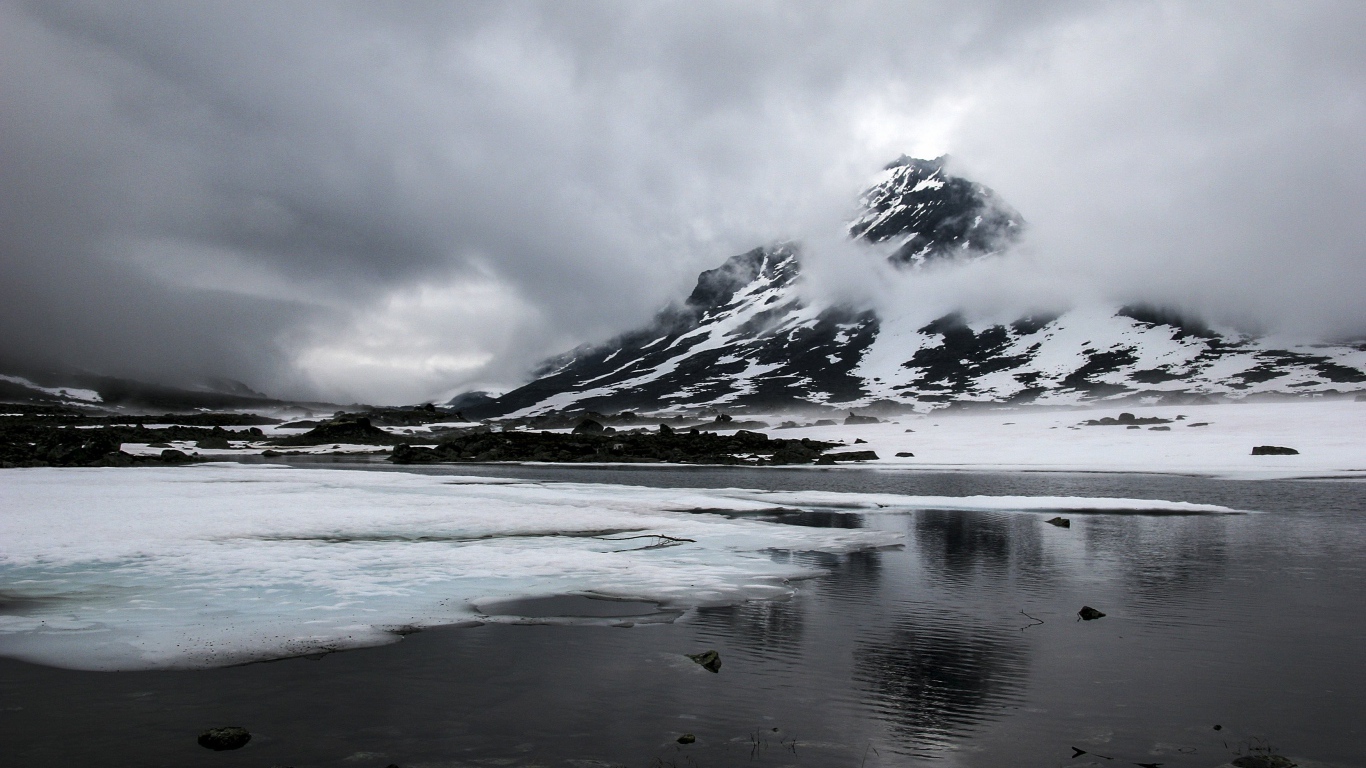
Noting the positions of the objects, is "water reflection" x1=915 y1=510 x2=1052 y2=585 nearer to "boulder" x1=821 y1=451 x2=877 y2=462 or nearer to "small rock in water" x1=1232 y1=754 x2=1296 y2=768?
"small rock in water" x1=1232 y1=754 x2=1296 y2=768

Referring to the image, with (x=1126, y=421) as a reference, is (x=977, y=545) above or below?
below

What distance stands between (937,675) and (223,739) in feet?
28.1

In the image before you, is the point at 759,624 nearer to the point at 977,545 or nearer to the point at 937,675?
the point at 937,675

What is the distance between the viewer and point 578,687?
391 inches

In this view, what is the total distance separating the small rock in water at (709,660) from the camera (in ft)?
35.3

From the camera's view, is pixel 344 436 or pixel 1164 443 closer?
pixel 1164 443

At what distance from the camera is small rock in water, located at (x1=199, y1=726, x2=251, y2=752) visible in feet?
25.3

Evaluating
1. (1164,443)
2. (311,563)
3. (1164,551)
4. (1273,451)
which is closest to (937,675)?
(311,563)

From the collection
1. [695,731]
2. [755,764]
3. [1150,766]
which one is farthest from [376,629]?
[1150,766]

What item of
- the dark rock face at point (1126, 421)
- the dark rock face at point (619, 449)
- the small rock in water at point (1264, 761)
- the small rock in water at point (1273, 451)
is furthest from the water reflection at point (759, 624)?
the dark rock face at point (1126, 421)

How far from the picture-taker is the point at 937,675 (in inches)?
416

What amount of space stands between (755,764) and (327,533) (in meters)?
18.9

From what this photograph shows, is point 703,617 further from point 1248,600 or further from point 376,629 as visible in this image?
point 1248,600

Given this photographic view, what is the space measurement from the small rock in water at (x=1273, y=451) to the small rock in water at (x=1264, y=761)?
65.9 metres
